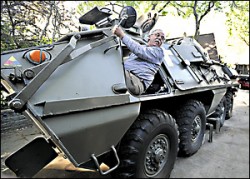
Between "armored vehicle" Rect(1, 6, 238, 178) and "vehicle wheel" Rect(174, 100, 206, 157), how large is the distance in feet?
0.05

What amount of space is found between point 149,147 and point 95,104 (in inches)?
40.6

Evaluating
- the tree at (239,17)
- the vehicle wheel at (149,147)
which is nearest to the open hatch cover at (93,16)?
the vehicle wheel at (149,147)

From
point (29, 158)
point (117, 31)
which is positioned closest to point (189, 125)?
point (117, 31)

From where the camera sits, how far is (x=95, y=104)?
7.02 feet

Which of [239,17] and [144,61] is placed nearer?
[144,61]

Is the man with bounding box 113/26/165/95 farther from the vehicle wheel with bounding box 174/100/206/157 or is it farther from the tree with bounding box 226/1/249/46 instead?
the tree with bounding box 226/1/249/46

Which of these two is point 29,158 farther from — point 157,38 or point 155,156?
point 157,38

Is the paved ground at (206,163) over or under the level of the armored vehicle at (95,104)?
under

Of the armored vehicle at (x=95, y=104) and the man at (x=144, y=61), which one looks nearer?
the armored vehicle at (x=95, y=104)

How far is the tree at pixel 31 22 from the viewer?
4.71m

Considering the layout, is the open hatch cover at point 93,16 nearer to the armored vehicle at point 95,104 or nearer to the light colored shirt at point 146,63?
the armored vehicle at point 95,104

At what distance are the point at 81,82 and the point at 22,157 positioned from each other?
1.19 m

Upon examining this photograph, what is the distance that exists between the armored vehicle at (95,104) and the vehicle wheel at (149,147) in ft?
0.03

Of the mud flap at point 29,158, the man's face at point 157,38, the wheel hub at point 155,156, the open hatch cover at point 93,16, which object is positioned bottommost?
the wheel hub at point 155,156
